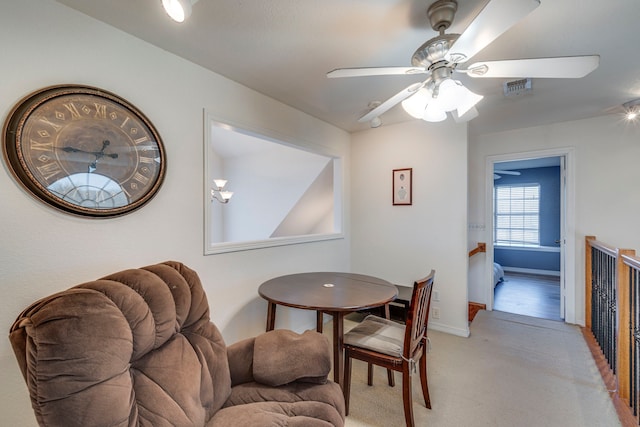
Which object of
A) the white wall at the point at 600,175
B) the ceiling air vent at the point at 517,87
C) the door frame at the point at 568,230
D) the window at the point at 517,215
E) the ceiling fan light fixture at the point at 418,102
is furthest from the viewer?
the window at the point at 517,215

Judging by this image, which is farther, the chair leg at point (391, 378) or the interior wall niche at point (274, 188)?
the interior wall niche at point (274, 188)

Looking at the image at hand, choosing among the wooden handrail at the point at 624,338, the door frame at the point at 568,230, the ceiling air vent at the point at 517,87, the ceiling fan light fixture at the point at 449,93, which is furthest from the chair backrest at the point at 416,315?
the door frame at the point at 568,230

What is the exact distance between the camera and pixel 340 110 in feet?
9.00

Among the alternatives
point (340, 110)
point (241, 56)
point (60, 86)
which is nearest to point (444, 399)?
point (340, 110)

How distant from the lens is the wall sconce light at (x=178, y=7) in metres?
0.95

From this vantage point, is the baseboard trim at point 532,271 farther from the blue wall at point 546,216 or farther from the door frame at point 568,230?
the door frame at point 568,230

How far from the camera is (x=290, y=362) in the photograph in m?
1.30

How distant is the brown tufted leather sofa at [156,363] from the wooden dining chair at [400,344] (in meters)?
0.41

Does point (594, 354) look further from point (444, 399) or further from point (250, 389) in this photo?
point (250, 389)

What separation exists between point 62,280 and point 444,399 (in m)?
2.46

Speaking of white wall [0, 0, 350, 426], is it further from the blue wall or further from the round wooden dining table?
the blue wall

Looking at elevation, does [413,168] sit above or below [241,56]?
below

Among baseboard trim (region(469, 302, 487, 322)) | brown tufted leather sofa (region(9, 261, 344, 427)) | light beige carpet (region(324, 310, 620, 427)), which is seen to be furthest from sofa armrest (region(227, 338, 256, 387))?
baseboard trim (region(469, 302, 487, 322))

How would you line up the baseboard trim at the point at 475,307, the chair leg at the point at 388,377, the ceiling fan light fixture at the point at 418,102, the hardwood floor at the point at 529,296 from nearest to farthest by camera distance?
the ceiling fan light fixture at the point at 418,102, the chair leg at the point at 388,377, the baseboard trim at the point at 475,307, the hardwood floor at the point at 529,296
